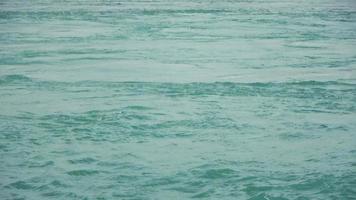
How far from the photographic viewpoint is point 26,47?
13352 millimetres

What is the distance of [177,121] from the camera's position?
6.71 meters

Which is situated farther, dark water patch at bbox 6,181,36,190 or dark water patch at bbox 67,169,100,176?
dark water patch at bbox 67,169,100,176

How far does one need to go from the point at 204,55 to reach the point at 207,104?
5.01m

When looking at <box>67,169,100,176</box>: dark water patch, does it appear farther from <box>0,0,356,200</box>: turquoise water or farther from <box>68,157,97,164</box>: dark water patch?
<box>68,157,97,164</box>: dark water patch

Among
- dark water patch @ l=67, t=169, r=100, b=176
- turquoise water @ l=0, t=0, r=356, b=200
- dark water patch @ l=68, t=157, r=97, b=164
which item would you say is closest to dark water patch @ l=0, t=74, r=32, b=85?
turquoise water @ l=0, t=0, r=356, b=200

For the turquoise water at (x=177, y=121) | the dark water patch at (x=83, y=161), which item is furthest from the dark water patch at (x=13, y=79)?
the dark water patch at (x=83, y=161)

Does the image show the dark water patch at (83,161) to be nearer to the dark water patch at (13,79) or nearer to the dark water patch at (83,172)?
the dark water patch at (83,172)

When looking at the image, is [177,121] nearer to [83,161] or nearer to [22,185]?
[83,161]

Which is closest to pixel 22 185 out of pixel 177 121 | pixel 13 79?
pixel 177 121

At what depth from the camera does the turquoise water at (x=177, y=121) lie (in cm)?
479

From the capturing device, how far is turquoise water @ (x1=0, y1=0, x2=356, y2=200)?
4785 millimetres

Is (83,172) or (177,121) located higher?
(177,121)

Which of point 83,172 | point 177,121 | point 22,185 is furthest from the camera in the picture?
point 177,121

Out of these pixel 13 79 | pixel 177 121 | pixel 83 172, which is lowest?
pixel 83 172
